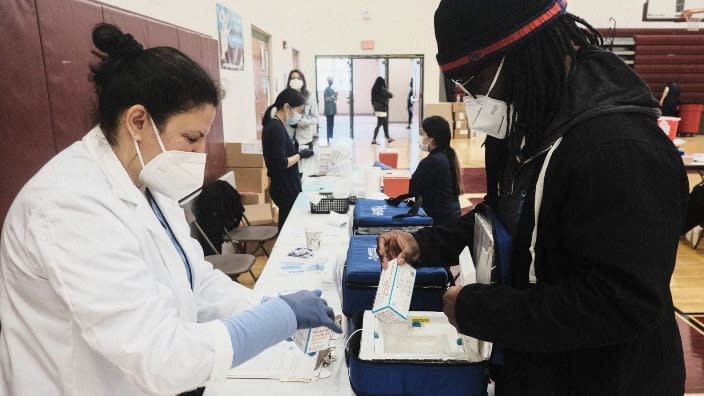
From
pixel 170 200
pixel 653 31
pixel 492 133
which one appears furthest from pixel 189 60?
pixel 653 31

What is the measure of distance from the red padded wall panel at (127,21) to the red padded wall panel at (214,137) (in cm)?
115

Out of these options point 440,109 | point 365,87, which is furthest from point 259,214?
point 365,87

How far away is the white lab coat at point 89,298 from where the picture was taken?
80 cm

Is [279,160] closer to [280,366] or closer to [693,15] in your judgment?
[280,366]

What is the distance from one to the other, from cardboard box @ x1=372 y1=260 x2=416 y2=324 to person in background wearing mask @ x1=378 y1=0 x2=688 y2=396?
5.9 inches

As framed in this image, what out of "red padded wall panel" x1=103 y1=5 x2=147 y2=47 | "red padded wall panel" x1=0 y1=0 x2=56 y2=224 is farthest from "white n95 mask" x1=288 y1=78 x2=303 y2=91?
"red padded wall panel" x1=0 y1=0 x2=56 y2=224

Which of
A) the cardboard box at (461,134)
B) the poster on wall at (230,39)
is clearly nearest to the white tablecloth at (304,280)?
the poster on wall at (230,39)

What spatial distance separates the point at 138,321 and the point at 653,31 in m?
14.7

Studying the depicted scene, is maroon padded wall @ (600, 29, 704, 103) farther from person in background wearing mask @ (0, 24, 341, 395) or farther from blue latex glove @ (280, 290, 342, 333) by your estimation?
person in background wearing mask @ (0, 24, 341, 395)

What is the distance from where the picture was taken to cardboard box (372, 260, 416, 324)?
1.08m

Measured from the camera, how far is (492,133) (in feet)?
3.39

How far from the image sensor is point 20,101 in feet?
5.61

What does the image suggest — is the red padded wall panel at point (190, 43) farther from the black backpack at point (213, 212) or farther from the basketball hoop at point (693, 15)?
the basketball hoop at point (693, 15)

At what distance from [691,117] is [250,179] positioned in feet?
38.8
